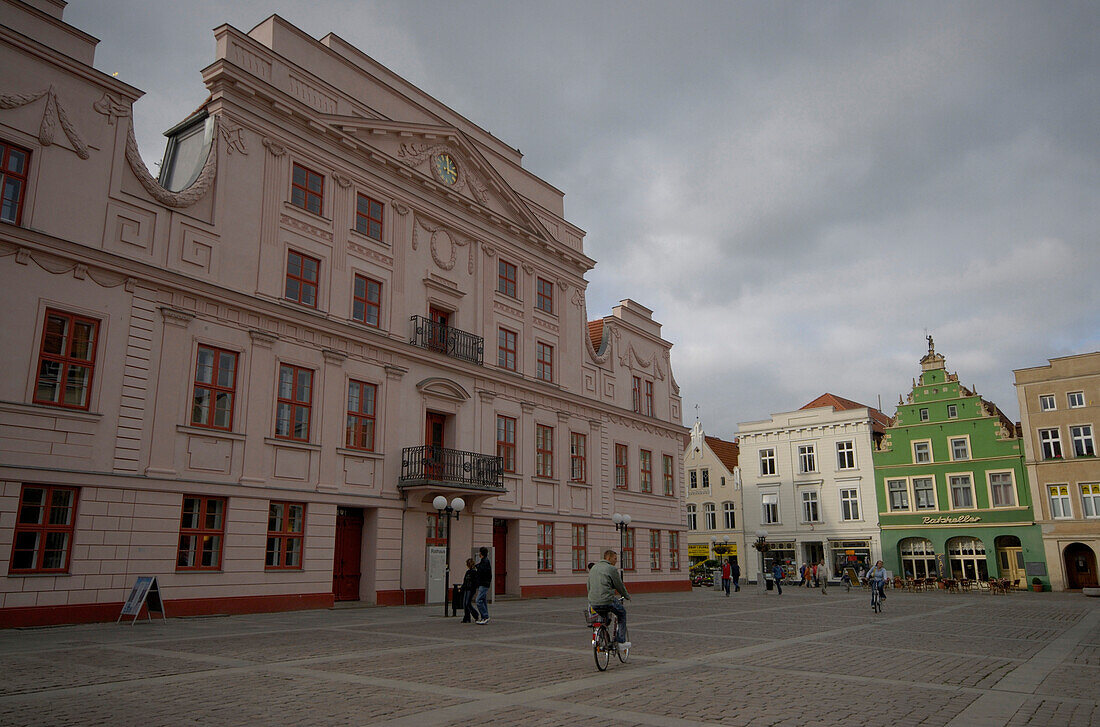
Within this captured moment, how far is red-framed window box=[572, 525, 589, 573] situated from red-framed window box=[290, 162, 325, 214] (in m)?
16.9

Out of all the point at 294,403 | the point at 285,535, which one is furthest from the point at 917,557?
the point at 294,403

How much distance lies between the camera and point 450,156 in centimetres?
3098

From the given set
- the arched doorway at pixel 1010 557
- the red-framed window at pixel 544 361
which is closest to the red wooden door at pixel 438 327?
the red-framed window at pixel 544 361

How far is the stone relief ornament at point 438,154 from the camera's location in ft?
94.8

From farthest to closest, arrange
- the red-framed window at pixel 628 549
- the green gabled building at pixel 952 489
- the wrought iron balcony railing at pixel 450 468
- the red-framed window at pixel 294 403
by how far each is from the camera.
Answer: the green gabled building at pixel 952 489
the red-framed window at pixel 628 549
the wrought iron balcony railing at pixel 450 468
the red-framed window at pixel 294 403

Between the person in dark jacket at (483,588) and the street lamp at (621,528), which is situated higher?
the street lamp at (621,528)

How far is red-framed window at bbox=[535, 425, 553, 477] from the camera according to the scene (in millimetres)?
32594

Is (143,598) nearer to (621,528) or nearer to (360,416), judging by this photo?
(360,416)

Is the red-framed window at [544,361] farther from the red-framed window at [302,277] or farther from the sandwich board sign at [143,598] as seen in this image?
the sandwich board sign at [143,598]

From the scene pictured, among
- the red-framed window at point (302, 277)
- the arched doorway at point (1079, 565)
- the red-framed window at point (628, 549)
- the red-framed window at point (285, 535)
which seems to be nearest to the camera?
the red-framed window at point (285, 535)

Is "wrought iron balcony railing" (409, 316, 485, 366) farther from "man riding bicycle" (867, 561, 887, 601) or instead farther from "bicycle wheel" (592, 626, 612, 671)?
"bicycle wheel" (592, 626, 612, 671)

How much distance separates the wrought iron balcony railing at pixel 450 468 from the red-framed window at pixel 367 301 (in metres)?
4.48

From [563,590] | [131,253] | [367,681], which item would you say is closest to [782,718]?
[367,681]

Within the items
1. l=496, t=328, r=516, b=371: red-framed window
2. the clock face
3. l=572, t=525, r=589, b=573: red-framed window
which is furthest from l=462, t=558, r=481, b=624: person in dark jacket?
the clock face
